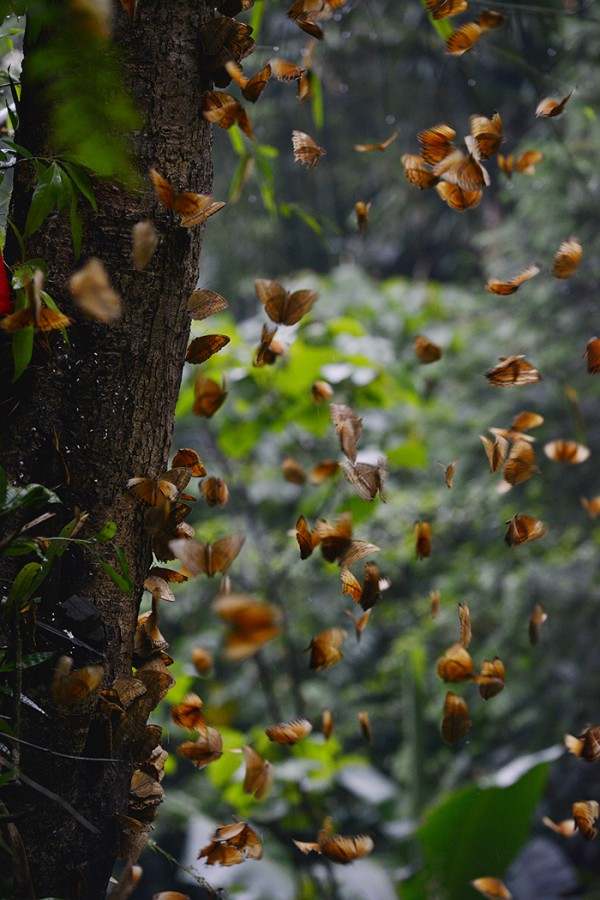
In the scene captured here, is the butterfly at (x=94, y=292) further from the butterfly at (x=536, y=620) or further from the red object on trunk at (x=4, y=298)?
the butterfly at (x=536, y=620)

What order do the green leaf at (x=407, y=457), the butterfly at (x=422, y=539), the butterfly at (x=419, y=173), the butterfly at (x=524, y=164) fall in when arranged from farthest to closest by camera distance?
the green leaf at (x=407, y=457) < the butterfly at (x=524, y=164) < the butterfly at (x=422, y=539) < the butterfly at (x=419, y=173)

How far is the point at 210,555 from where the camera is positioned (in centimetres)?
60

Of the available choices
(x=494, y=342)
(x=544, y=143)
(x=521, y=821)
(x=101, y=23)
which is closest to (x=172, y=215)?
(x=101, y=23)

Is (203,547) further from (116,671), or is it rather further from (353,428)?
(353,428)

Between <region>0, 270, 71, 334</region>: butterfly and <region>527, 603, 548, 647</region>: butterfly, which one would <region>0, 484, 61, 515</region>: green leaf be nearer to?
<region>0, 270, 71, 334</region>: butterfly

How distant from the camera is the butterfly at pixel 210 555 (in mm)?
585

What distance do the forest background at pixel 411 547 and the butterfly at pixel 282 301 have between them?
480 mm

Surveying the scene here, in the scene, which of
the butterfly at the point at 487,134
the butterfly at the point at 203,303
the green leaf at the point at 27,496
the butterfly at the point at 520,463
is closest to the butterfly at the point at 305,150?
the butterfly at the point at 487,134

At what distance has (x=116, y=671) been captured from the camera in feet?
1.99

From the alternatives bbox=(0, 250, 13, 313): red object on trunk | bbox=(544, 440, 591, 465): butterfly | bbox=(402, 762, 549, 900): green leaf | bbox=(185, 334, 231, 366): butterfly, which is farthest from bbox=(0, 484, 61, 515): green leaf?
bbox=(402, 762, 549, 900): green leaf

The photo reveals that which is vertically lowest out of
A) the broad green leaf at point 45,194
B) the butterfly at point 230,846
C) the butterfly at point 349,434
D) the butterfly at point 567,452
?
the butterfly at point 567,452

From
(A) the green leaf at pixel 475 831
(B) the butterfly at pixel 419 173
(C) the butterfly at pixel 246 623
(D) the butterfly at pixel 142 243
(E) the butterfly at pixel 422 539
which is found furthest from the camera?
(A) the green leaf at pixel 475 831

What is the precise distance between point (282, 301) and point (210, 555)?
34 cm

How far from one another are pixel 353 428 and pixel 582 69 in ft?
8.71
